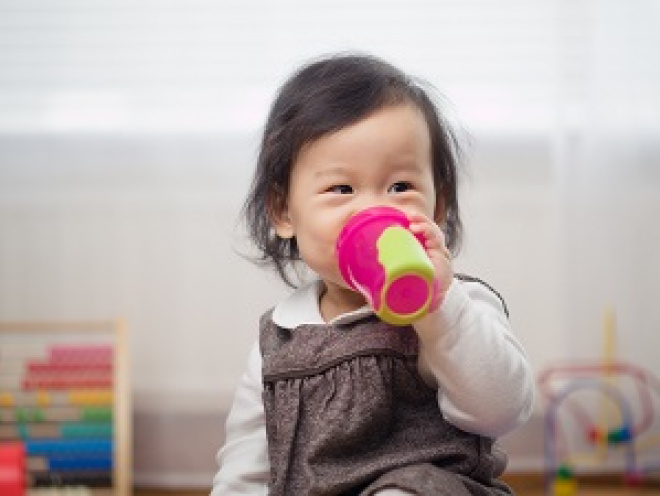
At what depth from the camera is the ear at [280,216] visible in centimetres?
98

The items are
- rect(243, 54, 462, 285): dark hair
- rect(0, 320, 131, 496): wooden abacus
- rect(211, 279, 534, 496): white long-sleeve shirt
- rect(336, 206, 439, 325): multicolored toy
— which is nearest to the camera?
rect(336, 206, 439, 325): multicolored toy

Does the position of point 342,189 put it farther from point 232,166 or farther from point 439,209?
point 232,166

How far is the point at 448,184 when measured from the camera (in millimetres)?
971

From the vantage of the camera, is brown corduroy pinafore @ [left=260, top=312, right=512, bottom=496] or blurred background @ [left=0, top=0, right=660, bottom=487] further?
blurred background @ [left=0, top=0, right=660, bottom=487]

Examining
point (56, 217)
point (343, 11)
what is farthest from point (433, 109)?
point (56, 217)

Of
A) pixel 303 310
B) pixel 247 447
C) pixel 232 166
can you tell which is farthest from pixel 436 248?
pixel 232 166

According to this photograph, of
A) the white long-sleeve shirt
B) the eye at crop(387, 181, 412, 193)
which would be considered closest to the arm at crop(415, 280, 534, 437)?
the white long-sleeve shirt

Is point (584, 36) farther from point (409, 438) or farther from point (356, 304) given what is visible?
point (409, 438)

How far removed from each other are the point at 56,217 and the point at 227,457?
2.72ft

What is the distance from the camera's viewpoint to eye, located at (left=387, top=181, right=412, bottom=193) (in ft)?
2.85

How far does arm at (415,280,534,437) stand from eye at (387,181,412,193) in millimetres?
109

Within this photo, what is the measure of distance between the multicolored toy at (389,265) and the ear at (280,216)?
0.65ft

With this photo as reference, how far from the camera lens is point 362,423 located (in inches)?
33.4

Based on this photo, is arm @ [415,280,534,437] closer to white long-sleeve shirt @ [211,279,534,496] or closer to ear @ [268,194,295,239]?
white long-sleeve shirt @ [211,279,534,496]
